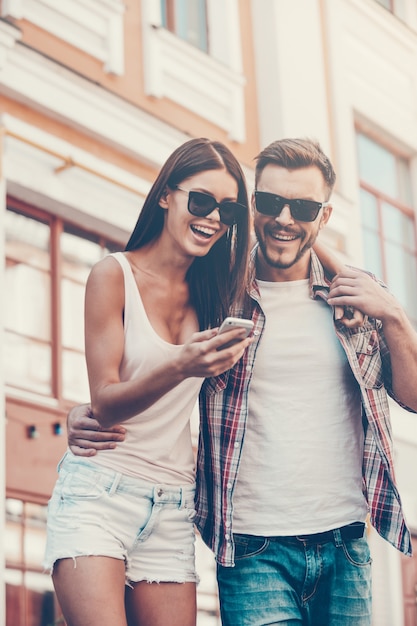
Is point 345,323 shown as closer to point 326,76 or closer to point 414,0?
point 326,76

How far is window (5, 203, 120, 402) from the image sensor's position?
7.56m

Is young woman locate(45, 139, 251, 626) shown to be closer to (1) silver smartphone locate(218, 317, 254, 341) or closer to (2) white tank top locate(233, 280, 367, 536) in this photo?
(1) silver smartphone locate(218, 317, 254, 341)

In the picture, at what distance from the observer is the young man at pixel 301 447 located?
3793 millimetres

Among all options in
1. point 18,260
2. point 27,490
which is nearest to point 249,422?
point 27,490

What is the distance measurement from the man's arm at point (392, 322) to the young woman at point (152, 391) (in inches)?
13.8

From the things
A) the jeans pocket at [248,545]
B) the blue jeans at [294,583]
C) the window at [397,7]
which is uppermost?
the window at [397,7]

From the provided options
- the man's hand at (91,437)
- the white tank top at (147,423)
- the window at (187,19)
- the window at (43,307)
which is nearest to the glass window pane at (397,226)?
the window at (187,19)

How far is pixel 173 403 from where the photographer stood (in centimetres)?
372

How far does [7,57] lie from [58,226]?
1181 millimetres

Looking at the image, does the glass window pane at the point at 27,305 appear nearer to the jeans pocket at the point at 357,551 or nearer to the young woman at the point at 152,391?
the young woman at the point at 152,391

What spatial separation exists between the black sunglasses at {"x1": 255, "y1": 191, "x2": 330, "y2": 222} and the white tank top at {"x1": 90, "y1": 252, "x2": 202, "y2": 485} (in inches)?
20.7

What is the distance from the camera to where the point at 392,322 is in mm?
3824

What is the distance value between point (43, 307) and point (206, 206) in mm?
4208

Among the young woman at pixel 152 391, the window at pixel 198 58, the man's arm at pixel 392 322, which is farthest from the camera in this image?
the window at pixel 198 58
